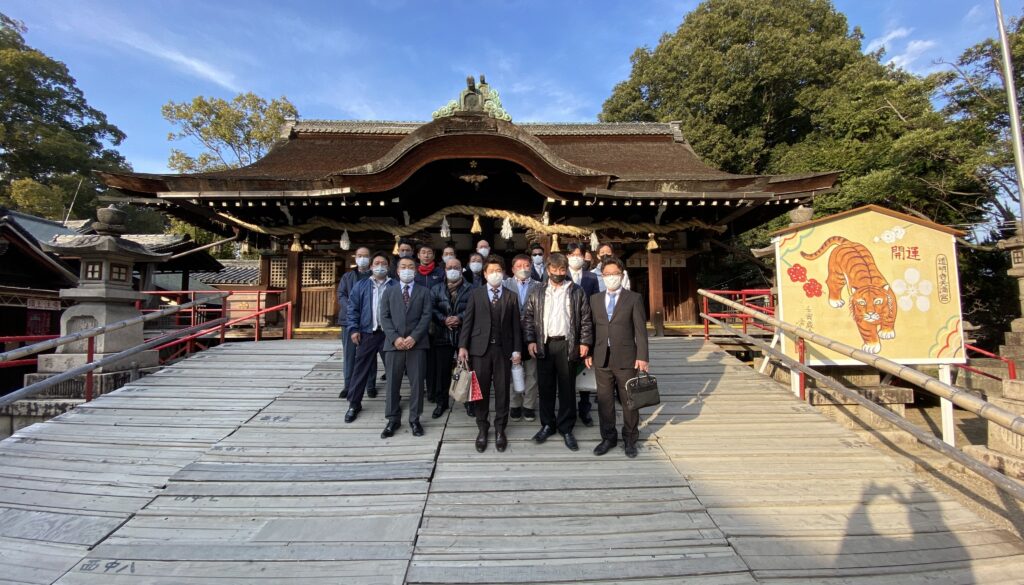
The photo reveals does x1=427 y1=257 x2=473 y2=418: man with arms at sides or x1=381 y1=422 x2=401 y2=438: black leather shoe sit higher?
x1=427 y1=257 x2=473 y2=418: man with arms at sides

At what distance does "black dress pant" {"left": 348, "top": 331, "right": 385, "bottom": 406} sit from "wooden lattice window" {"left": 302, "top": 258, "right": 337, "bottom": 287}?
18.4 ft

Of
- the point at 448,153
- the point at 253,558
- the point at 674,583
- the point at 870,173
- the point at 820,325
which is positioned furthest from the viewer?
the point at 870,173

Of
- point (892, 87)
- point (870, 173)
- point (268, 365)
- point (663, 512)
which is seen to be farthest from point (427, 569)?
point (892, 87)

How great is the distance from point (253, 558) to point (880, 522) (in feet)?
13.4

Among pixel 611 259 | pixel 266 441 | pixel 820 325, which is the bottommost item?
pixel 266 441

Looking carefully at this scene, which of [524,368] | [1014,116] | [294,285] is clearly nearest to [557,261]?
[524,368]

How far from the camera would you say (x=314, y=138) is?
12578 mm

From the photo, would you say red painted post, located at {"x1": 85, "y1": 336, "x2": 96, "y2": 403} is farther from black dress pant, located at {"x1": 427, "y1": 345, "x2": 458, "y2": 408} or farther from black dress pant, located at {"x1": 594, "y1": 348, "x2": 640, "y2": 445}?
black dress pant, located at {"x1": 594, "y1": 348, "x2": 640, "y2": 445}

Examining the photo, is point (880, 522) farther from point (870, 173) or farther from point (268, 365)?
point (870, 173)

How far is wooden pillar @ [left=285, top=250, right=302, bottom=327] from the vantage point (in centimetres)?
895

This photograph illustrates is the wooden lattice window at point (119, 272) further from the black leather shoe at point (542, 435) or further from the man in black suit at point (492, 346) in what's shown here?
the black leather shoe at point (542, 435)

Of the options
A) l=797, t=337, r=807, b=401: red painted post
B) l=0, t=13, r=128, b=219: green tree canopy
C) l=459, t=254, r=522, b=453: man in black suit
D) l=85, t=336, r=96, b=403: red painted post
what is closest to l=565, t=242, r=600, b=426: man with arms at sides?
l=459, t=254, r=522, b=453: man in black suit

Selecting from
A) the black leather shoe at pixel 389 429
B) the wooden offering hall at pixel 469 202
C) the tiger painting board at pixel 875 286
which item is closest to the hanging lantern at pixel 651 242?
the wooden offering hall at pixel 469 202

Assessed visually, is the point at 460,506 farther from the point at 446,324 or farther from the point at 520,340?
the point at 446,324
